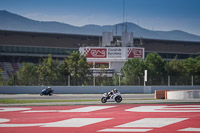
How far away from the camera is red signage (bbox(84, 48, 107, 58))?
242ft

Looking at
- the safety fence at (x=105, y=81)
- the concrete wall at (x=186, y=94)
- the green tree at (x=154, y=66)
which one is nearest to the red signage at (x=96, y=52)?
the green tree at (x=154, y=66)

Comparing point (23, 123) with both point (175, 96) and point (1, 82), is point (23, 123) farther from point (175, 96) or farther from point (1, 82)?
point (1, 82)

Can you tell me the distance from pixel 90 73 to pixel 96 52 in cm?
1618

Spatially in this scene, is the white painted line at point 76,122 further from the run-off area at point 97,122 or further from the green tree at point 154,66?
the green tree at point 154,66

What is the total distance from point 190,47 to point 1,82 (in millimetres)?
70398

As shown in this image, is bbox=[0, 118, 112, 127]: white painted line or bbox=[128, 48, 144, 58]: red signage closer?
bbox=[0, 118, 112, 127]: white painted line

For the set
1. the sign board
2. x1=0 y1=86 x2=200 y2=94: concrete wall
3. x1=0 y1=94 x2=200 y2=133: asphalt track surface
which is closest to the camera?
x1=0 y1=94 x2=200 y2=133: asphalt track surface

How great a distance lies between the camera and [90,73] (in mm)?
58406

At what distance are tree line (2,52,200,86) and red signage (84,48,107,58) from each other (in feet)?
41.6

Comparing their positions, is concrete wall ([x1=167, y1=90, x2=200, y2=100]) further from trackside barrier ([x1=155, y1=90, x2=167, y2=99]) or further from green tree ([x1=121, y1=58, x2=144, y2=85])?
green tree ([x1=121, y1=58, x2=144, y2=85])

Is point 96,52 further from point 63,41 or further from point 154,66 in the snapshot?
point 63,41

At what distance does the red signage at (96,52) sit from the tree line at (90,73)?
1267 cm

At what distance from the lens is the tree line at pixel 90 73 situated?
44594 millimetres

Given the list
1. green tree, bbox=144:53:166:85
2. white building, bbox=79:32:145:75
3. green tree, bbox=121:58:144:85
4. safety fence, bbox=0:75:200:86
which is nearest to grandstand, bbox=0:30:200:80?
white building, bbox=79:32:145:75
